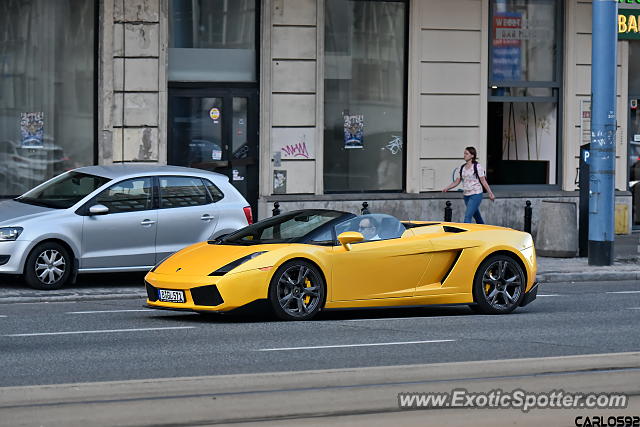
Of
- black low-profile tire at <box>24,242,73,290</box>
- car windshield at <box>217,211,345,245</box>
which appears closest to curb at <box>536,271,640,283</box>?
car windshield at <box>217,211,345,245</box>

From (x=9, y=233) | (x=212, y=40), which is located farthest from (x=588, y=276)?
(x=9, y=233)

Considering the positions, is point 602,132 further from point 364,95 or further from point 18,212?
point 18,212

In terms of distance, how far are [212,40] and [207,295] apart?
10.4 meters

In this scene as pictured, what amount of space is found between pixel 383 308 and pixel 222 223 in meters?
3.52

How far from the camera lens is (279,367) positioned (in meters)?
9.85

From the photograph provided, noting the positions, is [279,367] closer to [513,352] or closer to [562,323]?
[513,352]

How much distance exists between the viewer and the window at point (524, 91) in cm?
2391

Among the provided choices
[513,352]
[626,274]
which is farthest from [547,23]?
[513,352]

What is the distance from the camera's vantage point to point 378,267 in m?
13.2

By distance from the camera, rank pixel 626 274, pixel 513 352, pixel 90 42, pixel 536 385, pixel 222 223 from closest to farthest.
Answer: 1. pixel 536 385
2. pixel 513 352
3. pixel 222 223
4. pixel 626 274
5. pixel 90 42

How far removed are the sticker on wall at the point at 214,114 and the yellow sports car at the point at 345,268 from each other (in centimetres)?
848

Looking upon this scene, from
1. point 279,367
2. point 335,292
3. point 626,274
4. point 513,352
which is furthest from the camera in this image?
point 626,274

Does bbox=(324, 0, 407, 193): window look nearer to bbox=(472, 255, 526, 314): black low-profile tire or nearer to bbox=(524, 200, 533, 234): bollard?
bbox=(524, 200, 533, 234): bollard

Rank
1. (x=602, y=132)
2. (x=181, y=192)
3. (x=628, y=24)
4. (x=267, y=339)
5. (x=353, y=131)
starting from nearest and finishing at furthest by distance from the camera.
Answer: (x=267, y=339), (x=181, y=192), (x=602, y=132), (x=353, y=131), (x=628, y=24)
